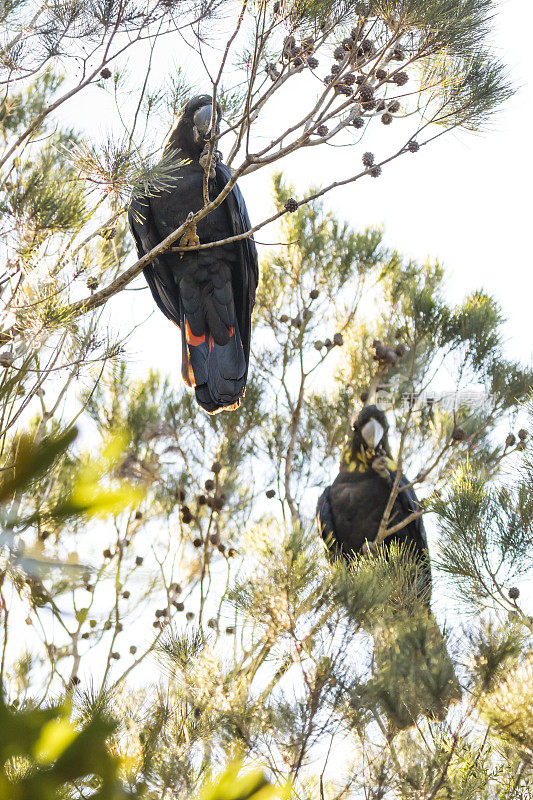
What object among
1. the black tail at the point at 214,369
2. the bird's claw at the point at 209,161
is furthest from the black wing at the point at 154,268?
the bird's claw at the point at 209,161

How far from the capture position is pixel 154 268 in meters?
2.87

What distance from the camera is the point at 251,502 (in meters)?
3.88

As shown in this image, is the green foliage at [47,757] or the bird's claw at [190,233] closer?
the green foliage at [47,757]

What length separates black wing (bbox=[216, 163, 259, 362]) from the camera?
Answer: 2773 mm

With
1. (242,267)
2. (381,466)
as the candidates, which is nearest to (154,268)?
(242,267)

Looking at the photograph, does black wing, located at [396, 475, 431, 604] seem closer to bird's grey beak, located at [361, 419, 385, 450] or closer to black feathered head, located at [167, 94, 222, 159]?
bird's grey beak, located at [361, 419, 385, 450]

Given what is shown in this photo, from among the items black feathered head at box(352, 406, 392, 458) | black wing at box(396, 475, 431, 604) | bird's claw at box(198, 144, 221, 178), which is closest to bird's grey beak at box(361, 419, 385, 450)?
black feathered head at box(352, 406, 392, 458)

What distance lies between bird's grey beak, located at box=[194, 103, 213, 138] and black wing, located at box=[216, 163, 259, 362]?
131 millimetres

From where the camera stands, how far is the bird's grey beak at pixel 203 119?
2.70m

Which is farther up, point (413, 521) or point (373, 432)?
point (373, 432)

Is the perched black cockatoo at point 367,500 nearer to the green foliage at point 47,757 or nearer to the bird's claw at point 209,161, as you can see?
the bird's claw at point 209,161

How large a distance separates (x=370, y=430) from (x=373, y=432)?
0.02 m

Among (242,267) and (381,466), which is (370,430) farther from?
(242,267)

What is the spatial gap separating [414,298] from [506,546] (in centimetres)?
144
